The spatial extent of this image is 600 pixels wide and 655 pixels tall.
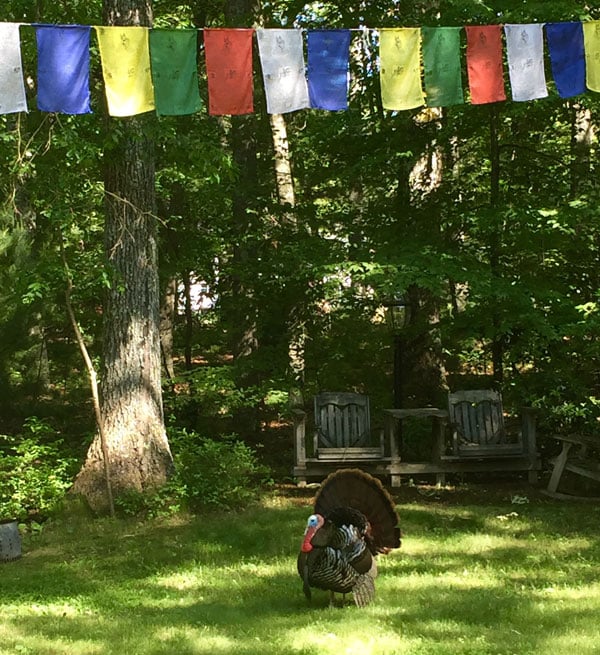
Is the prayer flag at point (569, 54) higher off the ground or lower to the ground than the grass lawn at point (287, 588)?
higher

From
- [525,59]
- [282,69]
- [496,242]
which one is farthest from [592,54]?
[282,69]

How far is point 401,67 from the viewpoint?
7277mm

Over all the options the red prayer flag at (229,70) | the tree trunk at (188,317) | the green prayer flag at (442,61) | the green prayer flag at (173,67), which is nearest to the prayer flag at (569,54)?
the green prayer flag at (442,61)

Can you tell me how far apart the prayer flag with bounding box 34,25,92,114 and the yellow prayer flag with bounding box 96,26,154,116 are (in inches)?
6.6

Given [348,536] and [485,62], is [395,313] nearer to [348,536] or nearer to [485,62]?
[485,62]

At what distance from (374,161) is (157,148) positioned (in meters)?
2.39

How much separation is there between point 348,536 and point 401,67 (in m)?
4.25

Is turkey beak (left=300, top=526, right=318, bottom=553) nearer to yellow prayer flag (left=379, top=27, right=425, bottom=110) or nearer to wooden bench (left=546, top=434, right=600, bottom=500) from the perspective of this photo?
yellow prayer flag (left=379, top=27, right=425, bottom=110)

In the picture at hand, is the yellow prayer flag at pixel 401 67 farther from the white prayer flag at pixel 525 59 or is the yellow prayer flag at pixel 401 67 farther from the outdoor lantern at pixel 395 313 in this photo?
the outdoor lantern at pixel 395 313

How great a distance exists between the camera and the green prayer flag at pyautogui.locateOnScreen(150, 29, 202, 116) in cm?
698

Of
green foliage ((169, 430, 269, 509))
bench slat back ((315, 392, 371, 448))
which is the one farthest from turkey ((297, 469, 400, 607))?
bench slat back ((315, 392, 371, 448))

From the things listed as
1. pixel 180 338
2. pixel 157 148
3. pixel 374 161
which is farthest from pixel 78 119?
pixel 180 338

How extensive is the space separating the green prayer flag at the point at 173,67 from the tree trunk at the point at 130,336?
956 mm

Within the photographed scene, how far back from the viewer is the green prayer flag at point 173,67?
6980 millimetres
